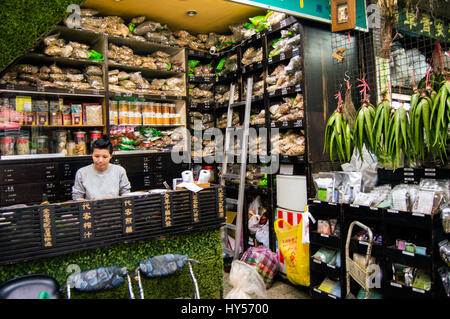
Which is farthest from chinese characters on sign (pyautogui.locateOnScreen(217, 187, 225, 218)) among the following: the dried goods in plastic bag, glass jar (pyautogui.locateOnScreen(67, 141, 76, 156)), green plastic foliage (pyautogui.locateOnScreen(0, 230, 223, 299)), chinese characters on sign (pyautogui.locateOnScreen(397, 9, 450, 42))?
chinese characters on sign (pyautogui.locateOnScreen(397, 9, 450, 42))

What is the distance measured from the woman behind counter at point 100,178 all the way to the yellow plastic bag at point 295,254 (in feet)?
5.90

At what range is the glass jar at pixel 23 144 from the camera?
3.73 metres

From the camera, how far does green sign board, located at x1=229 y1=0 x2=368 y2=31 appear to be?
2.58 meters

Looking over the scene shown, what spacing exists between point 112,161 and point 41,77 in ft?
4.16

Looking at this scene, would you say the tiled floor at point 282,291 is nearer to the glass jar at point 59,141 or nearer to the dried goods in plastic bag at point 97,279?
the dried goods in plastic bag at point 97,279

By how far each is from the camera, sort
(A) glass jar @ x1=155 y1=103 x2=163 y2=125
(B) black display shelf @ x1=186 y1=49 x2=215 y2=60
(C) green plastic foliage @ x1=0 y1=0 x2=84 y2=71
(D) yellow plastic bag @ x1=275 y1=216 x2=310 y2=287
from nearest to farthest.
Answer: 1. (C) green plastic foliage @ x1=0 y1=0 x2=84 y2=71
2. (D) yellow plastic bag @ x1=275 y1=216 x2=310 y2=287
3. (A) glass jar @ x1=155 y1=103 x2=163 y2=125
4. (B) black display shelf @ x1=186 y1=49 x2=215 y2=60

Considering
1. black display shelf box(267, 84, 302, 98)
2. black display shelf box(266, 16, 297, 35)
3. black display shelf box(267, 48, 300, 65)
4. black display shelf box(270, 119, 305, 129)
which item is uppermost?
black display shelf box(266, 16, 297, 35)

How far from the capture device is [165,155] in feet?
15.5

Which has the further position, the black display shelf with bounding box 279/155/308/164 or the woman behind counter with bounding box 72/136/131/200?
the black display shelf with bounding box 279/155/308/164

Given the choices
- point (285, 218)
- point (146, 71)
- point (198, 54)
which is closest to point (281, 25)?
point (198, 54)

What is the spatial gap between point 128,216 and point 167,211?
304 mm

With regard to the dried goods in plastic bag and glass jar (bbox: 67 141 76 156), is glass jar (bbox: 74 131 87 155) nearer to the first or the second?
glass jar (bbox: 67 141 76 156)

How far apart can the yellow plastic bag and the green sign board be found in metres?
2.04

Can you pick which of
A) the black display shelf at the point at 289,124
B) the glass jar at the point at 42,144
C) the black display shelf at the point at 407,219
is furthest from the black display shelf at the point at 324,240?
the glass jar at the point at 42,144
